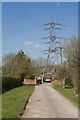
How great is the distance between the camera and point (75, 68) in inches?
1050

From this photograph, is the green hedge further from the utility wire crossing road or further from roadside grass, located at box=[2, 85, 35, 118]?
the utility wire crossing road

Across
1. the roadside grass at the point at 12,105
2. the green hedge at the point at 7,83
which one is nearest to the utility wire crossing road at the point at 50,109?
the roadside grass at the point at 12,105

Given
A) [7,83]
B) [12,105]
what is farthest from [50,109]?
[7,83]

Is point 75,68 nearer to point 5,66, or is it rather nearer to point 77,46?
point 77,46

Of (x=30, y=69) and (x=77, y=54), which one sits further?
(x=30, y=69)

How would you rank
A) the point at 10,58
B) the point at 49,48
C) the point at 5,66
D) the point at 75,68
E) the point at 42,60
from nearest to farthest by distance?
the point at 75,68 < the point at 49,48 < the point at 5,66 < the point at 10,58 < the point at 42,60

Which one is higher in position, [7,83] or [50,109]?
[7,83]

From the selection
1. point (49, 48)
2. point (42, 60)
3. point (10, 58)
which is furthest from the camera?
point (42, 60)

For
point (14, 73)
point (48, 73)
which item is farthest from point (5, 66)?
point (48, 73)

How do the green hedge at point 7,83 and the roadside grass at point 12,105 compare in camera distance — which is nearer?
the roadside grass at point 12,105

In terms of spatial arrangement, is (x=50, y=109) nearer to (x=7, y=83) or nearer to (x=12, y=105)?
(x=12, y=105)

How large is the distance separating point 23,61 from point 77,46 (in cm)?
4947

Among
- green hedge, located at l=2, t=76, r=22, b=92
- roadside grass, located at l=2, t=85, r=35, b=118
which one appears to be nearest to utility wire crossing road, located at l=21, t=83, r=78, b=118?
roadside grass, located at l=2, t=85, r=35, b=118

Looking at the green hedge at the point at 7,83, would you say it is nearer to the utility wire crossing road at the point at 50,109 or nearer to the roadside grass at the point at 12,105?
the roadside grass at the point at 12,105
